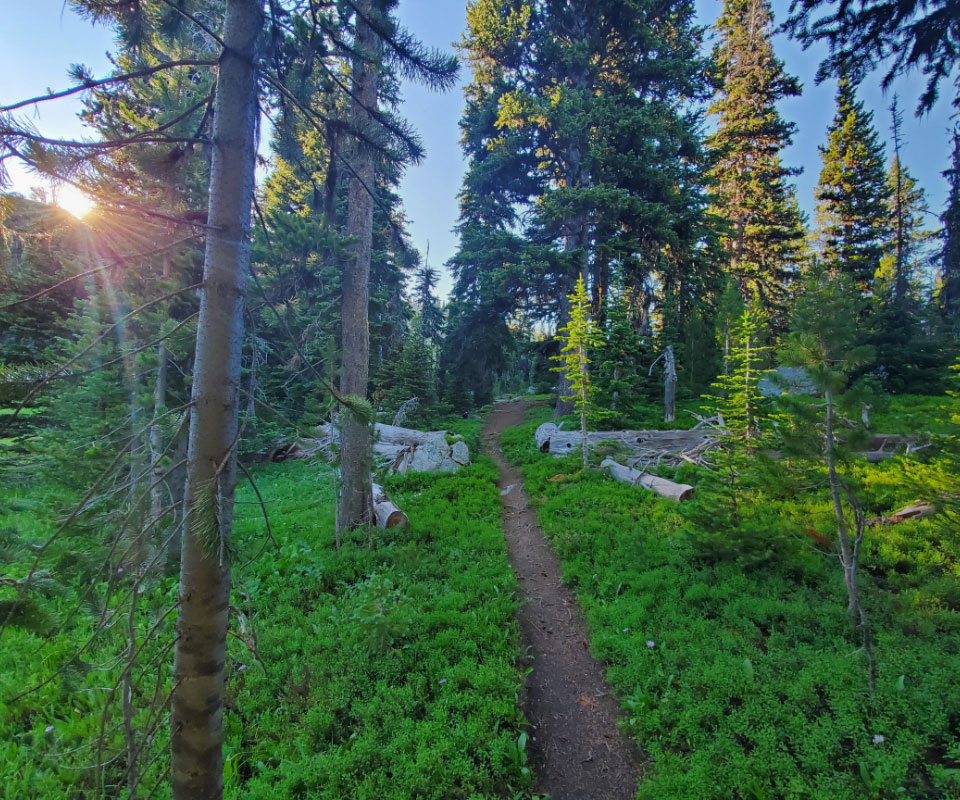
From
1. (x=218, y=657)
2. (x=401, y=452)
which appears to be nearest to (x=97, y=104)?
(x=218, y=657)

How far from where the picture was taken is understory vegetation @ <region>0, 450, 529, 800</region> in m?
3.29

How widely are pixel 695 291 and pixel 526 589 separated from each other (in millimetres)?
16274

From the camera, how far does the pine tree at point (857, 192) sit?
22.9 m

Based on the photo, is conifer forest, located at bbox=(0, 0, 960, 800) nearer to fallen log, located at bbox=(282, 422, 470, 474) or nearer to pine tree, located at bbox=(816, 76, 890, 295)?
fallen log, located at bbox=(282, 422, 470, 474)

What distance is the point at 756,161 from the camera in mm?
22328

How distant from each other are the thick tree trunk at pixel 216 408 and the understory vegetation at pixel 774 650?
11.4 feet

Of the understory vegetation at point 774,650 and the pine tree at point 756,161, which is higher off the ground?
the pine tree at point 756,161

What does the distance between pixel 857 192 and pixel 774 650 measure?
30.5m

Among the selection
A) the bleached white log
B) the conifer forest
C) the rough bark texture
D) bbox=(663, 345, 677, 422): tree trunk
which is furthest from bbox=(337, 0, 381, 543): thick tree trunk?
bbox=(663, 345, 677, 422): tree trunk

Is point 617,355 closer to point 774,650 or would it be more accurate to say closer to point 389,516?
point 389,516

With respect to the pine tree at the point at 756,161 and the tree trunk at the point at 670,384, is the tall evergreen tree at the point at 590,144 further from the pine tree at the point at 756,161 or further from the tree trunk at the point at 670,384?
the pine tree at the point at 756,161

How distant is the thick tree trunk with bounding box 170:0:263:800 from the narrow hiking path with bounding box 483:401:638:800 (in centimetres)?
302

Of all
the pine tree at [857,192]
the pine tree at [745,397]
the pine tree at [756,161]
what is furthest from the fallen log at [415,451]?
the pine tree at [857,192]

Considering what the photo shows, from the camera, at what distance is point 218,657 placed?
78.2 inches
